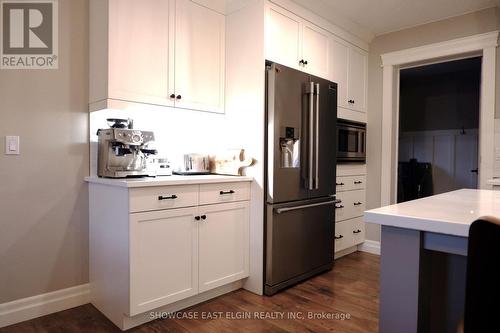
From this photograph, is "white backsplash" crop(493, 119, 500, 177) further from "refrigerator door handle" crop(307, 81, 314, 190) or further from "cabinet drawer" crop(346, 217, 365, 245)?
"refrigerator door handle" crop(307, 81, 314, 190)

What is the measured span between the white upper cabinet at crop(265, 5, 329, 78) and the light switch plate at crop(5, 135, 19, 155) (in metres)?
1.84

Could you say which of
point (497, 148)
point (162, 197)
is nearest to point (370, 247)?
point (497, 148)

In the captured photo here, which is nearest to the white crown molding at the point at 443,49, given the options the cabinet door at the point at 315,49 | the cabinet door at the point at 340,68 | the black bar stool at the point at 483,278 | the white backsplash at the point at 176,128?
the cabinet door at the point at 340,68

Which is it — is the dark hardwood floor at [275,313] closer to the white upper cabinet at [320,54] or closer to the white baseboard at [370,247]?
the white baseboard at [370,247]

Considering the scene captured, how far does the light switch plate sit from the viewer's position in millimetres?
2010

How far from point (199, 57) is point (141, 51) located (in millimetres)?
500

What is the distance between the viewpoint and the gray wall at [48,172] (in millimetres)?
2029

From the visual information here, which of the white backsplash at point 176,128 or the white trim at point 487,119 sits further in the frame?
the white trim at point 487,119

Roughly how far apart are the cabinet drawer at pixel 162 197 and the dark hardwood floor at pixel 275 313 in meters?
0.76

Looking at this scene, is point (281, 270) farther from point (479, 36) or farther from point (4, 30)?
point (479, 36)

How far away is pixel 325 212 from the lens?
9.54 ft

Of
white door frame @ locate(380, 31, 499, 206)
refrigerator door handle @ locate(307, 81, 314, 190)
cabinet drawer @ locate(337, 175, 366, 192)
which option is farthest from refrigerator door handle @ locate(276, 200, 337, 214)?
white door frame @ locate(380, 31, 499, 206)

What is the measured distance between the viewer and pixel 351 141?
136 inches

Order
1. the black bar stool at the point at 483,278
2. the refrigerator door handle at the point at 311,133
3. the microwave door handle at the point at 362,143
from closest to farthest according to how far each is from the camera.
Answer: the black bar stool at the point at 483,278 → the refrigerator door handle at the point at 311,133 → the microwave door handle at the point at 362,143
